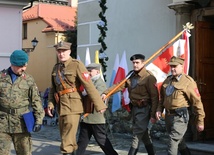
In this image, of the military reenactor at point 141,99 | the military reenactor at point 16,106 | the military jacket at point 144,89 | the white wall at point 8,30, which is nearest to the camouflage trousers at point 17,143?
the military reenactor at point 16,106

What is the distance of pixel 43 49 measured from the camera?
2989 centimetres

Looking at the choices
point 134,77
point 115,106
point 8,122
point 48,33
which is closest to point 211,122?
point 115,106

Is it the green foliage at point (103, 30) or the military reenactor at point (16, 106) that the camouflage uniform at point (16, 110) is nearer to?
the military reenactor at point (16, 106)

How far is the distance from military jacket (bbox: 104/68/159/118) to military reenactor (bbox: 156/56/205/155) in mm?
250

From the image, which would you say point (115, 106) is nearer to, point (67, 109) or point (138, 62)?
point (138, 62)

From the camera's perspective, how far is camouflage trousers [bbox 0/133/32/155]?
551 cm

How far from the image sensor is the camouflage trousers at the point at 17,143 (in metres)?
5.51

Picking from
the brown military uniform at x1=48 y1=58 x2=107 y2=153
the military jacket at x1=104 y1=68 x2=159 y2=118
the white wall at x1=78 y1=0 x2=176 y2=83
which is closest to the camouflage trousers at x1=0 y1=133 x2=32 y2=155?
the brown military uniform at x1=48 y1=58 x2=107 y2=153

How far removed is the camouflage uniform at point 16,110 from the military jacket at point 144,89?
5.85 feet

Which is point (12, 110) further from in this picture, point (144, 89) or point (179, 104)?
point (179, 104)

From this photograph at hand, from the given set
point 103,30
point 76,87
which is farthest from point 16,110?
point 103,30

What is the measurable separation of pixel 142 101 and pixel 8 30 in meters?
6.25

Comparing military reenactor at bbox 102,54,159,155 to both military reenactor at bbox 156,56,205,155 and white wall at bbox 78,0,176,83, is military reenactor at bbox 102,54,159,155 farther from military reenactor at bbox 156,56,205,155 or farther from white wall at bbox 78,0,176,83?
white wall at bbox 78,0,176,83

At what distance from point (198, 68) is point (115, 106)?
71.9 inches
